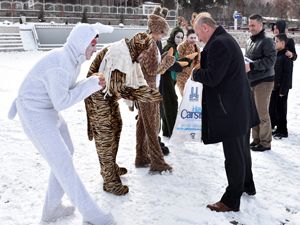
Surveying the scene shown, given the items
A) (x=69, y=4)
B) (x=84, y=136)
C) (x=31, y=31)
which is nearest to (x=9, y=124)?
(x=84, y=136)

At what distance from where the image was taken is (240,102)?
356cm

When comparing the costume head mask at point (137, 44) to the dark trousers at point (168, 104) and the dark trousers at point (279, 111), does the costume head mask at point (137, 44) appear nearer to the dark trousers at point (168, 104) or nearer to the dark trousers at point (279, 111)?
the dark trousers at point (168, 104)

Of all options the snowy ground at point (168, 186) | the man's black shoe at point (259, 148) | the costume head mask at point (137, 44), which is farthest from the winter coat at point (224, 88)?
the man's black shoe at point (259, 148)

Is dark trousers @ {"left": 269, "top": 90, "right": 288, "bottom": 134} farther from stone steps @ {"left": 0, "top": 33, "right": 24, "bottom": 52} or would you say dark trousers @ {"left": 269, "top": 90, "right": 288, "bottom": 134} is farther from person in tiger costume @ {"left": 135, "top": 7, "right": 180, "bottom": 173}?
stone steps @ {"left": 0, "top": 33, "right": 24, "bottom": 52}

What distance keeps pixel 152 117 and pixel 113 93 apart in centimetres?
83

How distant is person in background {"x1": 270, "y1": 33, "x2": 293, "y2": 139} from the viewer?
643 centimetres

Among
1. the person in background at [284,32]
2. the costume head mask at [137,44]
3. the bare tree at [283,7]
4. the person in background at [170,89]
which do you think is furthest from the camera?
the bare tree at [283,7]

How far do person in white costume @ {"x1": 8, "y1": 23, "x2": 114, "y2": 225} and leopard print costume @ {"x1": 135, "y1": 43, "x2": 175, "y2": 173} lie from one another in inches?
54.1

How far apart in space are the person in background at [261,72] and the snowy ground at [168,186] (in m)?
0.30

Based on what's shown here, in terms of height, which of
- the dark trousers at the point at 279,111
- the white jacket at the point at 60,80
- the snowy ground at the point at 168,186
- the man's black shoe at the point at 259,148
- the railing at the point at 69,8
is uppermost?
the railing at the point at 69,8

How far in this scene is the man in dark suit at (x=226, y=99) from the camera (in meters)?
3.47

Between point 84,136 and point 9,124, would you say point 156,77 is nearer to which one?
point 84,136

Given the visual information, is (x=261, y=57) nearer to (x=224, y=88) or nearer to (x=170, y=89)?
(x=170, y=89)

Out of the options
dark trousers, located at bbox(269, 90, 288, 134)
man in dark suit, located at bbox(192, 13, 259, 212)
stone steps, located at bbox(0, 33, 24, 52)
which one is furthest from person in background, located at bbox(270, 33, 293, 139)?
stone steps, located at bbox(0, 33, 24, 52)
